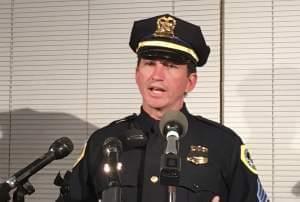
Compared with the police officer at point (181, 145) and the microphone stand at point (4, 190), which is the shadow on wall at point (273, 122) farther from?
the microphone stand at point (4, 190)

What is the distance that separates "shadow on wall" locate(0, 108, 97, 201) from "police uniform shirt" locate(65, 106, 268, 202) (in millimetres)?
583

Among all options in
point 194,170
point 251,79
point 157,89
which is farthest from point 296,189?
point 157,89

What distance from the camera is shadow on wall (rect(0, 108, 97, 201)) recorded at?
1898 millimetres

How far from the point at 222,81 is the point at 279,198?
0.44m

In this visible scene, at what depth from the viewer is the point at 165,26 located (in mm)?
1274

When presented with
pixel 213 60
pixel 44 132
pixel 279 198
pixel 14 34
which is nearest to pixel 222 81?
pixel 213 60

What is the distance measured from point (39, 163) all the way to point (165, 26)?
1.56 feet

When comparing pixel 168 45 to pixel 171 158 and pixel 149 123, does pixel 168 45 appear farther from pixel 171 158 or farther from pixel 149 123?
pixel 171 158

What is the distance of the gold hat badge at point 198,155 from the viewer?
1236 millimetres

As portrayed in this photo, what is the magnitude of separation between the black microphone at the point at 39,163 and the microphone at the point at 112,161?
0.18 meters

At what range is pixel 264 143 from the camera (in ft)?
5.65

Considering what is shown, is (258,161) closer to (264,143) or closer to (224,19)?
(264,143)

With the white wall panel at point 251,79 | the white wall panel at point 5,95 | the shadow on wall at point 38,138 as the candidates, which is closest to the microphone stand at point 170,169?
the white wall panel at point 251,79

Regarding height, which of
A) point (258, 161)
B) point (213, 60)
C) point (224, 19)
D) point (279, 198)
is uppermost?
point (224, 19)
